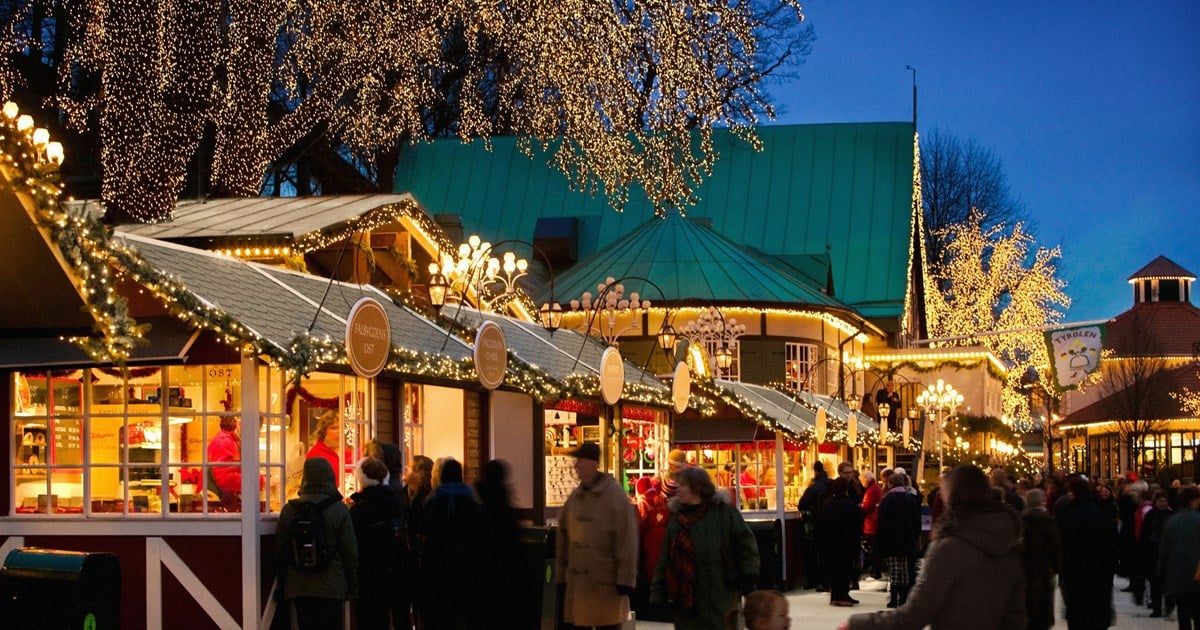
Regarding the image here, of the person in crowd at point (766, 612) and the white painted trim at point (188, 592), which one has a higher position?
the person in crowd at point (766, 612)

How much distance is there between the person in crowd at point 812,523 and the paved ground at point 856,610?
16.7 inches

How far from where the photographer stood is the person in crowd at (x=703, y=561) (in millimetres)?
10672

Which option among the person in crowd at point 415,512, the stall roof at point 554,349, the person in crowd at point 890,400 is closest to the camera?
the person in crowd at point 415,512

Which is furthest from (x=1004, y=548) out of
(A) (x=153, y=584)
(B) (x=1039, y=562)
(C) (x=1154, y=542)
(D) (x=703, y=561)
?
(C) (x=1154, y=542)

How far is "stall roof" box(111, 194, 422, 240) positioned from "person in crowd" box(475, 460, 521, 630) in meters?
8.07

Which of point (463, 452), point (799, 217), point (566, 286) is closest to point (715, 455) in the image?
point (463, 452)

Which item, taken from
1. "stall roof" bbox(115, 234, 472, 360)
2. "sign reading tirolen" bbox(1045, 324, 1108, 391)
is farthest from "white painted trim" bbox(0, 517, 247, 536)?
"sign reading tirolen" bbox(1045, 324, 1108, 391)

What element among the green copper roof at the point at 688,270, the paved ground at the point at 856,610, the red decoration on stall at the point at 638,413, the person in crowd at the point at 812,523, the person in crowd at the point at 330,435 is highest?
Result: the green copper roof at the point at 688,270

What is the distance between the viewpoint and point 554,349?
2194 centimetres

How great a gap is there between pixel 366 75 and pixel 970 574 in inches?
618

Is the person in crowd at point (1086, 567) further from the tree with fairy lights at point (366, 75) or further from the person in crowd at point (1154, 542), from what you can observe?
the tree with fairy lights at point (366, 75)

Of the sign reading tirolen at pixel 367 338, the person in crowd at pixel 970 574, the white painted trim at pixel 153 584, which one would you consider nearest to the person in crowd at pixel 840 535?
the sign reading tirolen at pixel 367 338

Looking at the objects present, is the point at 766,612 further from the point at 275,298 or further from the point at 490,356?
the point at 490,356

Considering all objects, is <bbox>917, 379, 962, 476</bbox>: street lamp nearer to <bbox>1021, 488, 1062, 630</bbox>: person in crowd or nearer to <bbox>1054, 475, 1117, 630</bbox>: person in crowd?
<bbox>1054, 475, 1117, 630</bbox>: person in crowd
